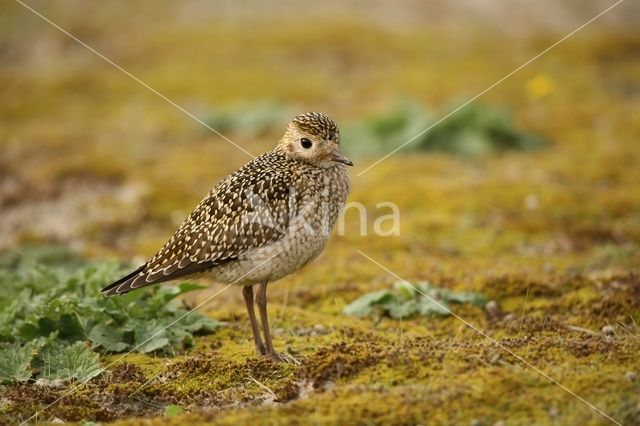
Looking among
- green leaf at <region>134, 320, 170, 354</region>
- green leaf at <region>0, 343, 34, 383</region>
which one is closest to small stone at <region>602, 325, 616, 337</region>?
green leaf at <region>134, 320, 170, 354</region>

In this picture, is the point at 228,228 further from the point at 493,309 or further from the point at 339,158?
the point at 493,309

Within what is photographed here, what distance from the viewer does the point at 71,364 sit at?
8.01 metres

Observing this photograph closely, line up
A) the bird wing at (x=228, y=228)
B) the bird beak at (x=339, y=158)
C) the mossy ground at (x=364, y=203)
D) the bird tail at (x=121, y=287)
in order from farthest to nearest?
the bird beak at (x=339, y=158) < the bird wing at (x=228, y=228) < the bird tail at (x=121, y=287) < the mossy ground at (x=364, y=203)

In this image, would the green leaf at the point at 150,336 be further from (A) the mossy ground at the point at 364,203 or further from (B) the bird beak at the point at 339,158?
(B) the bird beak at the point at 339,158

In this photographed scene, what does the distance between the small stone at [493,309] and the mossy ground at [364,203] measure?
0.10 meters

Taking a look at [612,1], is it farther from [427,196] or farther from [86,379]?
[86,379]

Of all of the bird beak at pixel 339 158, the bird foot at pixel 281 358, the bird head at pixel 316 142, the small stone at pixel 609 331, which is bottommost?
the small stone at pixel 609 331

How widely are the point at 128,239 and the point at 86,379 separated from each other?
7034 millimetres

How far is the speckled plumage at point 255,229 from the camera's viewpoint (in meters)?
8.33

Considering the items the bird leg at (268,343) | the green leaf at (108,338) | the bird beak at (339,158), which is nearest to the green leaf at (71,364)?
the green leaf at (108,338)

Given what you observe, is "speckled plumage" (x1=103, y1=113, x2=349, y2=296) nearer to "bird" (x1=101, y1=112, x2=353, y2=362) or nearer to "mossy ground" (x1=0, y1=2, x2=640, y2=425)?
"bird" (x1=101, y1=112, x2=353, y2=362)

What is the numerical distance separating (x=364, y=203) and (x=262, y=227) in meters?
7.30

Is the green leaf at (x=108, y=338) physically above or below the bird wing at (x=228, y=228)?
below

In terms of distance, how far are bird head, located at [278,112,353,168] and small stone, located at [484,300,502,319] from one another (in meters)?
2.46
